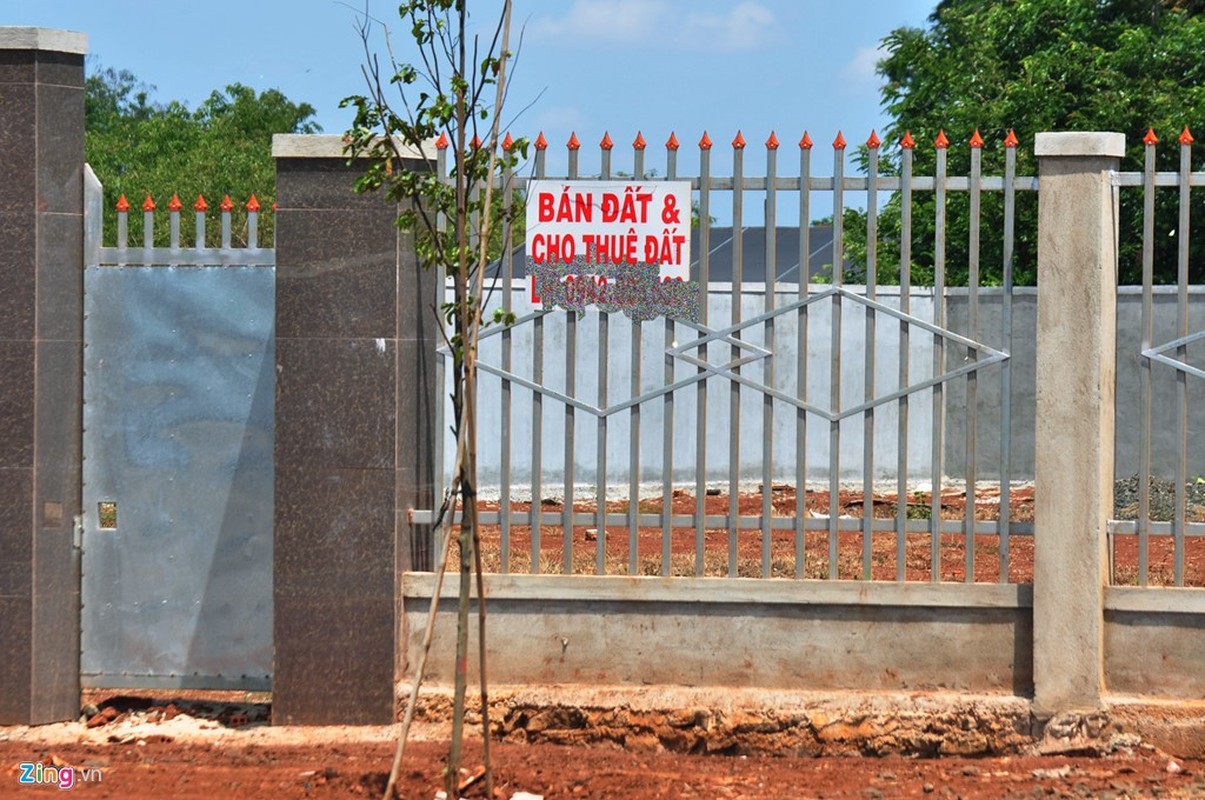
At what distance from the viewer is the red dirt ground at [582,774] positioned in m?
5.65

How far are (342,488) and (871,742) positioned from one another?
2552mm

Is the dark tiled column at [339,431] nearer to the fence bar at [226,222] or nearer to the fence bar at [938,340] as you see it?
the fence bar at [226,222]

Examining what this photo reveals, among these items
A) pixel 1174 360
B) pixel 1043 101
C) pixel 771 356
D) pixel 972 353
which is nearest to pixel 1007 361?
pixel 972 353

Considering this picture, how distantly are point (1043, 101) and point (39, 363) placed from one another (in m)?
17.2

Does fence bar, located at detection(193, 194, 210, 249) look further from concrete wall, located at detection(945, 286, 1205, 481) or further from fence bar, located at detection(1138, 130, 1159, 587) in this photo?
concrete wall, located at detection(945, 286, 1205, 481)

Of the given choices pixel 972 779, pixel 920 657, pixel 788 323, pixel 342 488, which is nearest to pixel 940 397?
pixel 920 657

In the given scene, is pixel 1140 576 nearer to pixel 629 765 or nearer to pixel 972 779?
pixel 972 779

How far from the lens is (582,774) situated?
5.84m

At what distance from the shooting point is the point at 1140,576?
21.2 ft

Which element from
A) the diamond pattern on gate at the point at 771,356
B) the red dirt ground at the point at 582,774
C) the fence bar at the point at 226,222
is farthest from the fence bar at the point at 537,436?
the fence bar at the point at 226,222

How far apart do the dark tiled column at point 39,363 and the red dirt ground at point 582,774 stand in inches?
18.6

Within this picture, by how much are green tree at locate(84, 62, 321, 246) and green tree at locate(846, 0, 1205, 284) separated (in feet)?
29.7

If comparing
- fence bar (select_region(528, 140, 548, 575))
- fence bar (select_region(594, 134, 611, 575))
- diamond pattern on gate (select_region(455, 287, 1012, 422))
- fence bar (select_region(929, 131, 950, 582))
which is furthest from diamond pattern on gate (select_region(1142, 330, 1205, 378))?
fence bar (select_region(528, 140, 548, 575))

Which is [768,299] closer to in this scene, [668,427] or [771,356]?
[771,356]
